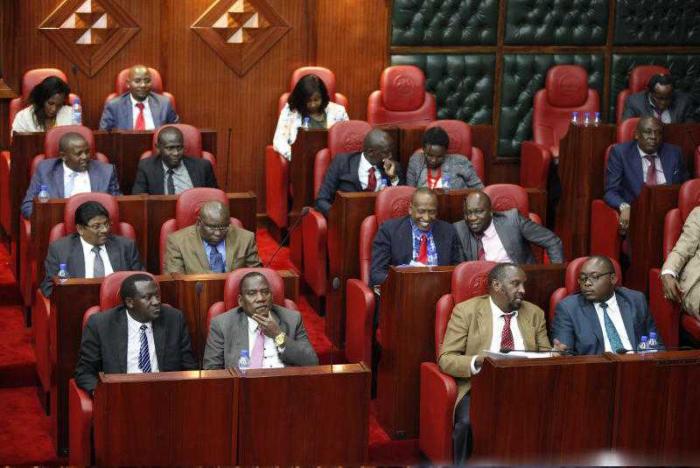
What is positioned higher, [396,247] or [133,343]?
[396,247]

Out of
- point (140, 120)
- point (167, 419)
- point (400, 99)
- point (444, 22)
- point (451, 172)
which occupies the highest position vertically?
point (444, 22)

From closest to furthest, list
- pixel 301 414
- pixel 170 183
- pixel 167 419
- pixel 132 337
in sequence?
pixel 167 419, pixel 301 414, pixel 132 337, pixel 170 183

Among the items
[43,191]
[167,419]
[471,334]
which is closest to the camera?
[167,419]

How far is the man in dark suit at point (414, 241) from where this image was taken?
17.3ft

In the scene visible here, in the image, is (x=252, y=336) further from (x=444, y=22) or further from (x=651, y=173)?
(x=444, y=22)

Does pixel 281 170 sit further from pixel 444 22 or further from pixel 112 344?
pixel 112 344

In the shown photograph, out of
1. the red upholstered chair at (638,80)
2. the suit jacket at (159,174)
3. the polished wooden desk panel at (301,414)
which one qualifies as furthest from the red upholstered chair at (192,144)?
the red upholstered chair at (638,80)

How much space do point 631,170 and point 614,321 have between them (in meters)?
1.62

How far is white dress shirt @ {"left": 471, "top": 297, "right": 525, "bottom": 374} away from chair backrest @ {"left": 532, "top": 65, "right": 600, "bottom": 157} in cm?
289

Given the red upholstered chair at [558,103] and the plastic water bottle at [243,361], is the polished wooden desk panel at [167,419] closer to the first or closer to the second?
the plastic water bottle at [243,361]

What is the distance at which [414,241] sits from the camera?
→ 5.32 metres

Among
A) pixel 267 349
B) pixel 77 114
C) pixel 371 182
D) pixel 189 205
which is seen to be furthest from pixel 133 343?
pixel 77 114

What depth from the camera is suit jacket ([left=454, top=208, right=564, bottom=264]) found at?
5.41 m

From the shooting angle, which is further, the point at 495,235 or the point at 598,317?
the point at 495,235
